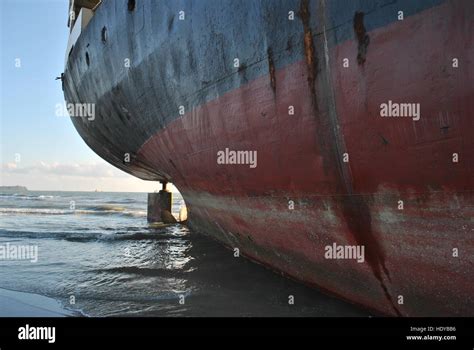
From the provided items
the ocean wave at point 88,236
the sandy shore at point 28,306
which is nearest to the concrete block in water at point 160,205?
the ocean wave at point 88,236

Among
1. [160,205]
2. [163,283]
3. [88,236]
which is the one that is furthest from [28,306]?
[160,205]

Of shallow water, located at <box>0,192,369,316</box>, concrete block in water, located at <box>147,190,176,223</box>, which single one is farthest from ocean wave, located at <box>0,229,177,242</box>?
concrete block in water, located at <box>147,190,176,223</box>

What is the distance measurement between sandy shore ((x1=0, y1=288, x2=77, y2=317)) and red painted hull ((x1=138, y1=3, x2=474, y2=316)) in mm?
2094

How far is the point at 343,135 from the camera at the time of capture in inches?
104

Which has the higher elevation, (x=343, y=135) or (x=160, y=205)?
(x=343, y=135)

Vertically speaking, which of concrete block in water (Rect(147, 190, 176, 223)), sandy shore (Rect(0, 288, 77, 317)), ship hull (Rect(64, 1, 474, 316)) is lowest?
sandy shore (Rect(0, 288, 77, 317))

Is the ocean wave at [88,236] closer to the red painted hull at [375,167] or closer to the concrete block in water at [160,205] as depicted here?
the concrete block in water at [160,205]

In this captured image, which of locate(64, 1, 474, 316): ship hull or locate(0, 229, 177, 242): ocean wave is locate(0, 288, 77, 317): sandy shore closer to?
locate(64, 1, 474, 316): ship hull

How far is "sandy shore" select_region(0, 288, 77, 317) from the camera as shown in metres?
3.36

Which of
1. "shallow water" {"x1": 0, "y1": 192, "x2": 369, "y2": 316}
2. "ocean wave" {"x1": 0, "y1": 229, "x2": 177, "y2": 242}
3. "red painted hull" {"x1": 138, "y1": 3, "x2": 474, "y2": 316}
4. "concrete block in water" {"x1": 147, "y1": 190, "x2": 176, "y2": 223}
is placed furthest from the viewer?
"concrete block in water" {"x1": 147, "y1": 190, "x2": 176, "y2": 223}

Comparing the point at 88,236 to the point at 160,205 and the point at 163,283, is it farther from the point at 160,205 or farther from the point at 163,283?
the point at 163,283

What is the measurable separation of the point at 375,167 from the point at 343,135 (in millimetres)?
322
